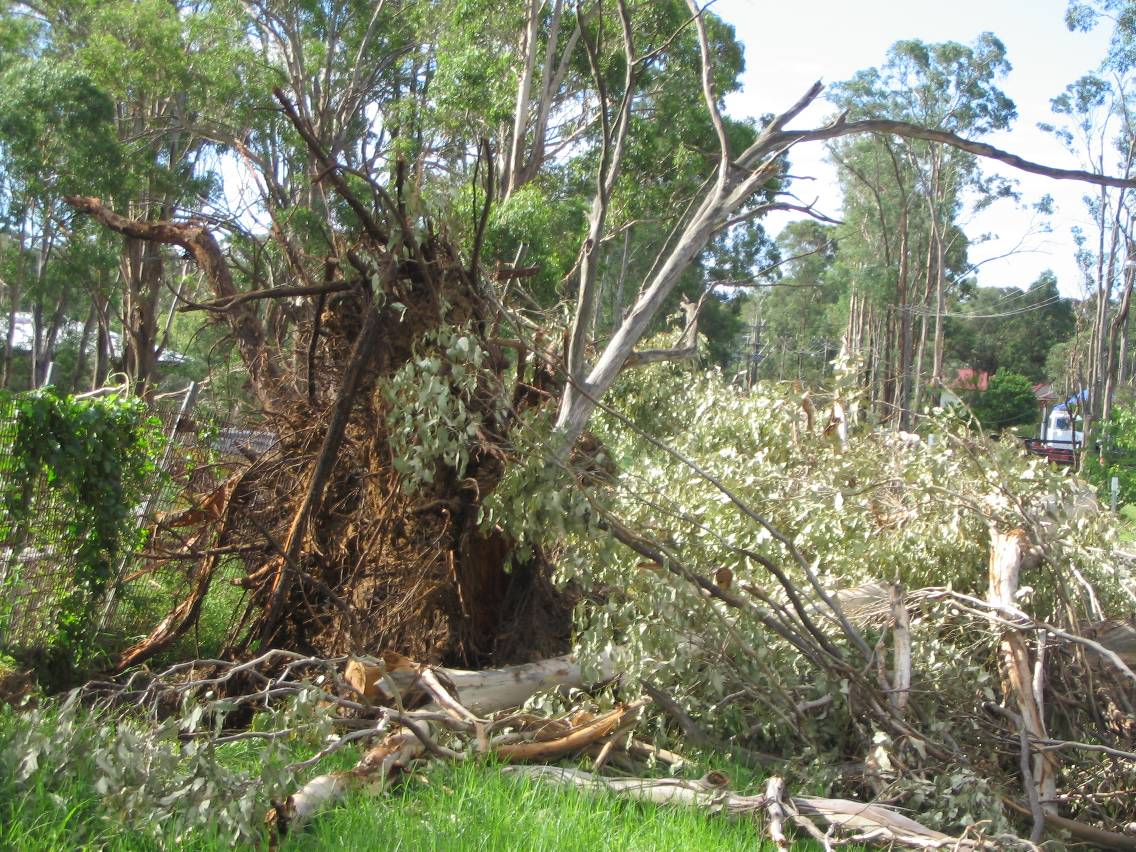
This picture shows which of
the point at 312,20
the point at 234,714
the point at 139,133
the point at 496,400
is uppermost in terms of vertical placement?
the point at 312,20

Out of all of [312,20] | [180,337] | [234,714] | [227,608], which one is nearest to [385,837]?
[234,714]

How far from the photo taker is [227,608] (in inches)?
290

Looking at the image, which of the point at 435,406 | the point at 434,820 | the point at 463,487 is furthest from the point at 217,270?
the point at 434,820

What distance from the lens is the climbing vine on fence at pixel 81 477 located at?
5.39m

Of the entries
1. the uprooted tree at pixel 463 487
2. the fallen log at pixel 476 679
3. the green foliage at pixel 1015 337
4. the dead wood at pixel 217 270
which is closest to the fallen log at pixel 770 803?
the uprooted tree at pixel 463 487

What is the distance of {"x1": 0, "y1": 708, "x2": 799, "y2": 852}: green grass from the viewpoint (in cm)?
326

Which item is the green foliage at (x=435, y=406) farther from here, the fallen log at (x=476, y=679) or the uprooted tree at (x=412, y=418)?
the fallen log at (x=476, y=679)

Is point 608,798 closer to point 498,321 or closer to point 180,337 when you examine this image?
point 498,321

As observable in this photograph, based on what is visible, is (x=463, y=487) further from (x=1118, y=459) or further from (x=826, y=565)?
(x=1118, y=459)

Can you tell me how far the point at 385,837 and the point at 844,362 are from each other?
241 inches

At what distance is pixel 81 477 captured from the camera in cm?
580

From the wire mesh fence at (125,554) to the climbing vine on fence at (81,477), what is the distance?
2cm

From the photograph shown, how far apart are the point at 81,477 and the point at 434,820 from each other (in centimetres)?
320

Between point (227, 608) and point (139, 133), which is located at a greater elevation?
point (139, 133)
